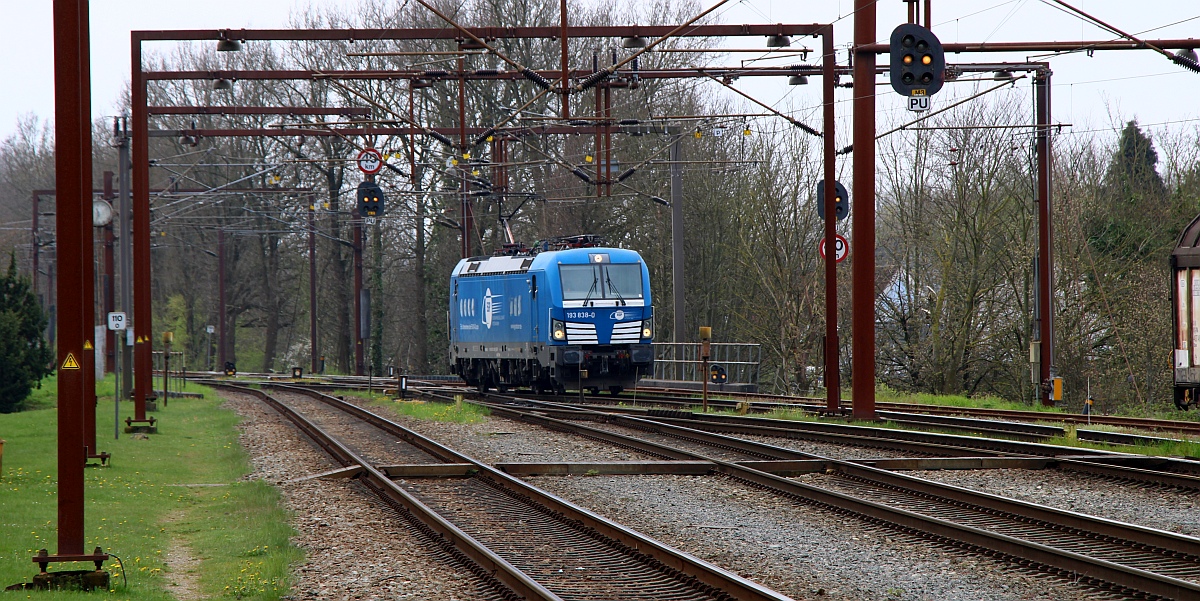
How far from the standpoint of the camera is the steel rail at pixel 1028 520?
7.72m

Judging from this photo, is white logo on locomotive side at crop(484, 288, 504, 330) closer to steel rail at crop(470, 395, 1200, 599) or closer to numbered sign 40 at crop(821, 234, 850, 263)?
numbered sign 40 at crop(821, 234, 850, 263)

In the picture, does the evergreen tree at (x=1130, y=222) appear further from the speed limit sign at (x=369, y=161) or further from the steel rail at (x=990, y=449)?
the speed limit sign at (x=369, y=161)

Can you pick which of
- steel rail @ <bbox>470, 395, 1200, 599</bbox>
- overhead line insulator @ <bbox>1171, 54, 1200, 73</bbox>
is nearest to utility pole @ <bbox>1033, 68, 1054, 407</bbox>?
overhead line insulator @ <bbox>1171, 54, 1200, 73</bbox>

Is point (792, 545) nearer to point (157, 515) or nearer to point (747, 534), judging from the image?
point (747, 534)

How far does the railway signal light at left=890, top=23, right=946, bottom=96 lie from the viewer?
17.6 meters

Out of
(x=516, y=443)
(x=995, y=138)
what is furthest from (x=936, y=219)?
(x=516, y=443)

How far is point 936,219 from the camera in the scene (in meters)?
37.5

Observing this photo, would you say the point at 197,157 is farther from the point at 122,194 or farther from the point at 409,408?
the point at 409,408

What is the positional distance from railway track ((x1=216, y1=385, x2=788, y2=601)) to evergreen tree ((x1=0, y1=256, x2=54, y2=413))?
797 inches

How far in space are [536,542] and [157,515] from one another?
5007 millimetres

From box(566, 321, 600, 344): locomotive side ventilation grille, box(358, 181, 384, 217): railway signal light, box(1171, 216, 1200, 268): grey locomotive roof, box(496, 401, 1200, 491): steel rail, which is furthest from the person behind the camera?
box(358, 181, 384, 217): railway signal light

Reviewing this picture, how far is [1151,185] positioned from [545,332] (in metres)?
21.1

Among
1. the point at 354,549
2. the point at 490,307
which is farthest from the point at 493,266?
the point at 354,549

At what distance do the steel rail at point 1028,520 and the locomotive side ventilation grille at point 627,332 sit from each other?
14992 mm
